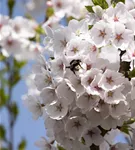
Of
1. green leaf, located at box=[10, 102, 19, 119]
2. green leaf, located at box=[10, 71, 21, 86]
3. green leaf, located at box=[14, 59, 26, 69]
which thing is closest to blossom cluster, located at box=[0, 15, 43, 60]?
green leaf, located at box=[14, 59, 26, 69]

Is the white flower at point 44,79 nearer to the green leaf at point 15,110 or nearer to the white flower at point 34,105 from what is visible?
the white flower at point 34,105

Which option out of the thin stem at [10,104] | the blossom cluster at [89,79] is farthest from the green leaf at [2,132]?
the blossom cluster at [89,79]

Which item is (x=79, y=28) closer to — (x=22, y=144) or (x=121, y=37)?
(x=121, y=37)

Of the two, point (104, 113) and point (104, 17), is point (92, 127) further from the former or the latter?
point (104, 17)

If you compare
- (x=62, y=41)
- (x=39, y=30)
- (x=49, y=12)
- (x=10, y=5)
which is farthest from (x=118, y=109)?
(x=10, y=5)

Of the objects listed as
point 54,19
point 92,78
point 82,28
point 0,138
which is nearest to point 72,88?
point 92,78

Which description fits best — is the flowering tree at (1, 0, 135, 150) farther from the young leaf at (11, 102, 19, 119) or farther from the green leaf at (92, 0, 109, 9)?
the young leaf at (11, 102, 19, 119)

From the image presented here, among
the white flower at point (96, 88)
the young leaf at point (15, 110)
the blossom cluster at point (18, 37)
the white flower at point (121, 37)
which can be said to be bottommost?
the young leaf at point (15, 110)

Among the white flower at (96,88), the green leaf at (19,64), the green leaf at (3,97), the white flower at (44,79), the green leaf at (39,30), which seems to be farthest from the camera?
the green leaf at (19,64)
